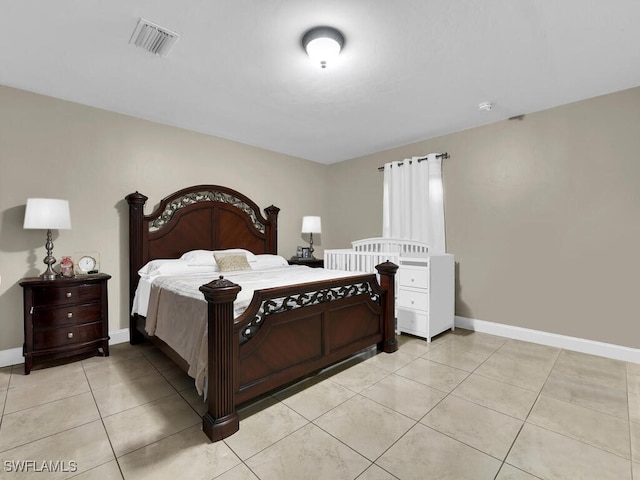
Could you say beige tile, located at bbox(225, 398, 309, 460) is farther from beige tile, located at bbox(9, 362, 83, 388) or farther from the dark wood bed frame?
beige tile, located at bbox(9, 362, 83, 388)

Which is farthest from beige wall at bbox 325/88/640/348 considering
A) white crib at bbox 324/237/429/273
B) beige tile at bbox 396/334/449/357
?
beige tile at bbox 396/334/449/357

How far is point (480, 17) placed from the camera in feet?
5.92

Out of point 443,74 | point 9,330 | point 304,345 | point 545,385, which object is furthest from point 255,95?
point 545,385

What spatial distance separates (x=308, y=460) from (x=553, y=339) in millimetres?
2906

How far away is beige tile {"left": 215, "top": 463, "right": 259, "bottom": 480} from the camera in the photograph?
1.38m

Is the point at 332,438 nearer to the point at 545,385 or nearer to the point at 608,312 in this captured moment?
the point at 545,385

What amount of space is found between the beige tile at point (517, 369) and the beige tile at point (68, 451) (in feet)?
8.53

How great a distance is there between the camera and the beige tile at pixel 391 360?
2582 millimetres

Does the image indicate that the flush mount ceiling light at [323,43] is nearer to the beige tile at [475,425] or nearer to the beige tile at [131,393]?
the beige tile at [475,425]

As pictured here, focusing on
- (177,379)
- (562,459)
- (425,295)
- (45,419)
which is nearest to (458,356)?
(425,295)

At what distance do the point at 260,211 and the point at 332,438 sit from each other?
3.23 metres

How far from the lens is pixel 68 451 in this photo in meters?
1.55

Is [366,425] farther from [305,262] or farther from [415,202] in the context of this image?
[415,202]

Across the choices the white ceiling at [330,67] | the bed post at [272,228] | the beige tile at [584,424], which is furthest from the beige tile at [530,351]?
the bed post at [272,228]
